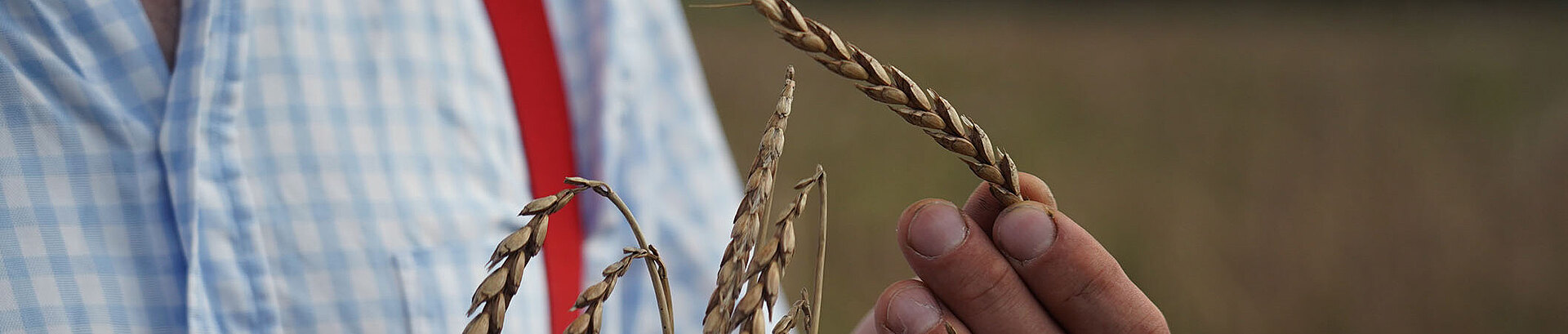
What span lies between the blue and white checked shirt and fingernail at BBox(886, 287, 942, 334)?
8.0 inches

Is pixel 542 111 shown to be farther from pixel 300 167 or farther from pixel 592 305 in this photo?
pixel 592 305

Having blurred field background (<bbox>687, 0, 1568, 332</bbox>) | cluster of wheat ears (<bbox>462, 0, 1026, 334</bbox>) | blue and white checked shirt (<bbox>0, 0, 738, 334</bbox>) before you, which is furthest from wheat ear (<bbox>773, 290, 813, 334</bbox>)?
blurred field background (<bbox>687, 0, 1568, 332</bbox>)

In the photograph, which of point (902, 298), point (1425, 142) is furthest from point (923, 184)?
point (902, 298)

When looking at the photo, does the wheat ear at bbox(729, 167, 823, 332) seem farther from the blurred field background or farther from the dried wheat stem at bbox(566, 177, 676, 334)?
the blurred field background

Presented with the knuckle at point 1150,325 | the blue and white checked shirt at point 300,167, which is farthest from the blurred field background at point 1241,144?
the knuckle at point 1150,325

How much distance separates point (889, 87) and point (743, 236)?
4 centimetres

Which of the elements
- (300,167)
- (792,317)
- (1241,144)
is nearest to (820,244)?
(792,317)

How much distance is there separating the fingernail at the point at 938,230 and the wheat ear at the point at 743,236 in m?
0.07

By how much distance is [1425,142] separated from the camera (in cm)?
256

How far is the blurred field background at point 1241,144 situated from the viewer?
2.02 m

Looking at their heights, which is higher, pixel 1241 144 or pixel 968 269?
pixel 968 269

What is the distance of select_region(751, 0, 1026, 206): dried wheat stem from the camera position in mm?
160

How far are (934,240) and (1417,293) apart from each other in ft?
7.28

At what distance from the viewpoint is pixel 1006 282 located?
0.23 metres
